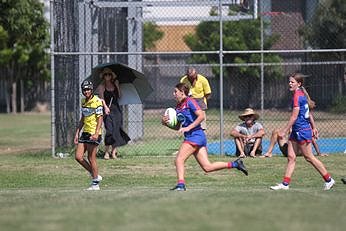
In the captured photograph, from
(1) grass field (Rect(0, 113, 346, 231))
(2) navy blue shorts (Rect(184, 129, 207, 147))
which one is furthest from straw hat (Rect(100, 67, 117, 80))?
(2) navy blue shorts (Rect(184, 129, 207, 147))

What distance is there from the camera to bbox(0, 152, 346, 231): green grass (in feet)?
29.6

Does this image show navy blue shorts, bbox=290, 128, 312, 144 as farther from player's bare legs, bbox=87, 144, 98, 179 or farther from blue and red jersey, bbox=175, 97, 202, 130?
player's bare legs, bbox=87, 144, 98, 179

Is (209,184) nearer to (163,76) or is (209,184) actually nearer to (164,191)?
(164,191)

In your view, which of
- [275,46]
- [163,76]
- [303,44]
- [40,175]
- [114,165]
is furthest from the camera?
[275,46]

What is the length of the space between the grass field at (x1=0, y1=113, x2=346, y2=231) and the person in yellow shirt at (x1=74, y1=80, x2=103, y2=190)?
0.41 metres

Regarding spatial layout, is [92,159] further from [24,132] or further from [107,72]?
[24,132]

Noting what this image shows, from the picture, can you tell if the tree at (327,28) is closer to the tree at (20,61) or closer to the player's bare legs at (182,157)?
the player's bare legs at (182,157)

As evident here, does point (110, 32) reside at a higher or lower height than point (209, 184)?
higher

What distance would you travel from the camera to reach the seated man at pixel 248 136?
18328 millimetres

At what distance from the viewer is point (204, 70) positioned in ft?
104

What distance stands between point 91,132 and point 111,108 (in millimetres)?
4261

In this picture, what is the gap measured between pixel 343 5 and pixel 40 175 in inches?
400

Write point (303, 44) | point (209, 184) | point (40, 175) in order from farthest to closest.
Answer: point (303, 44) < point (40, 175) < point (209, 184)

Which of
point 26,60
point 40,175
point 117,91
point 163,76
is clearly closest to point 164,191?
point 40,175
